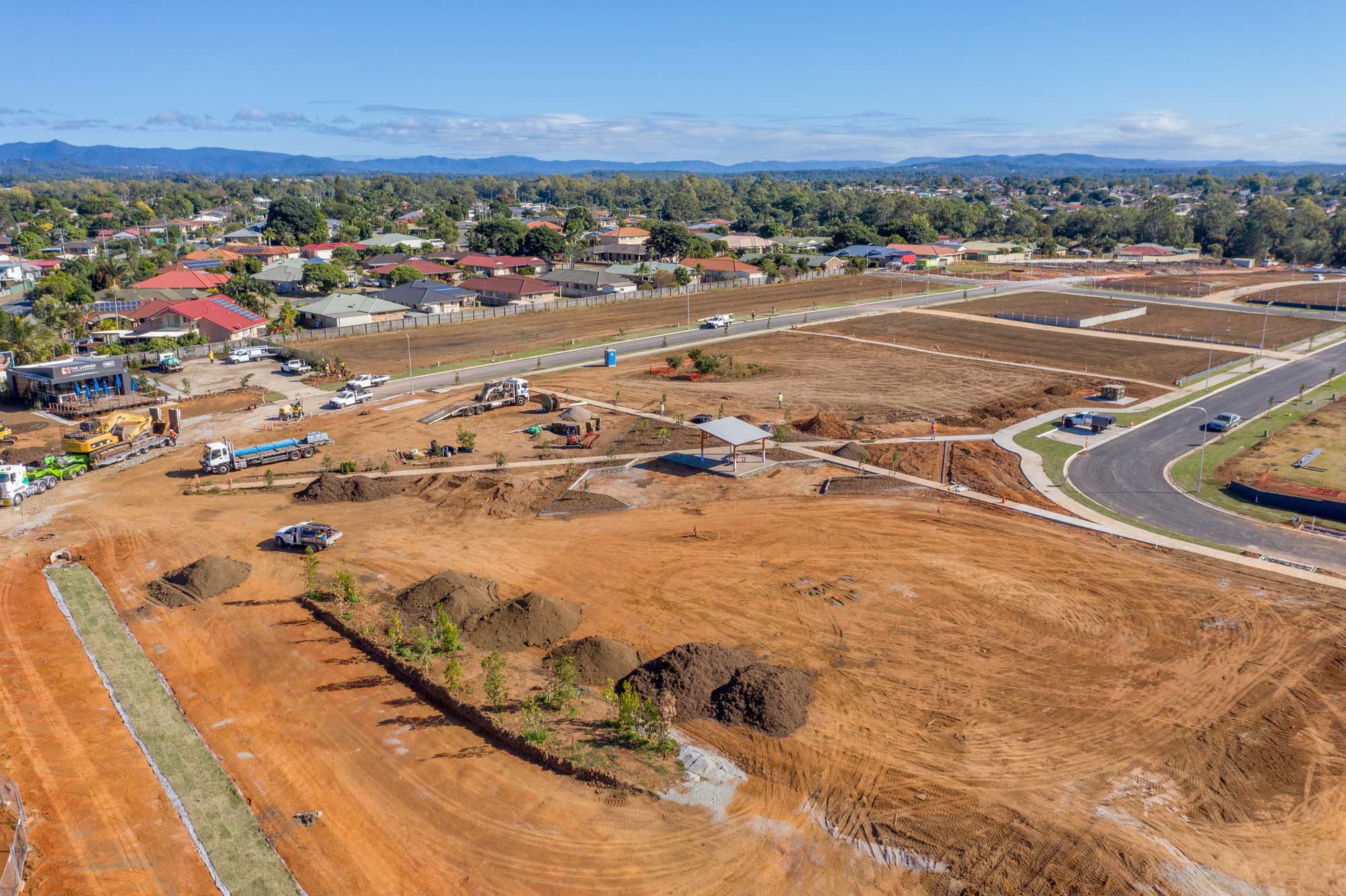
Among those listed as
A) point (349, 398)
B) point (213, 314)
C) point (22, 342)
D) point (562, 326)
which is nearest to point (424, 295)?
point (562, 326)

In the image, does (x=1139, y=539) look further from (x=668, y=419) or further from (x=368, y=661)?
(x=368, y=661)

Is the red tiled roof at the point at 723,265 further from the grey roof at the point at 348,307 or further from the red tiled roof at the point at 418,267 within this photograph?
the grey roof at the point at 348,307

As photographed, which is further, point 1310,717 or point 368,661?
point 368,661

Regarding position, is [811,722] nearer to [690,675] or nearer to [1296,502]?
[690,675]

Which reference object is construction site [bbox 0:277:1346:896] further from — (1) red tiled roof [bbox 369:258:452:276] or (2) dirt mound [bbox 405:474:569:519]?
(1) red tiled roof [bbox 369:258:452:276]

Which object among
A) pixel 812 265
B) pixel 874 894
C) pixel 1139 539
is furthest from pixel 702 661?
pixel 812 265
